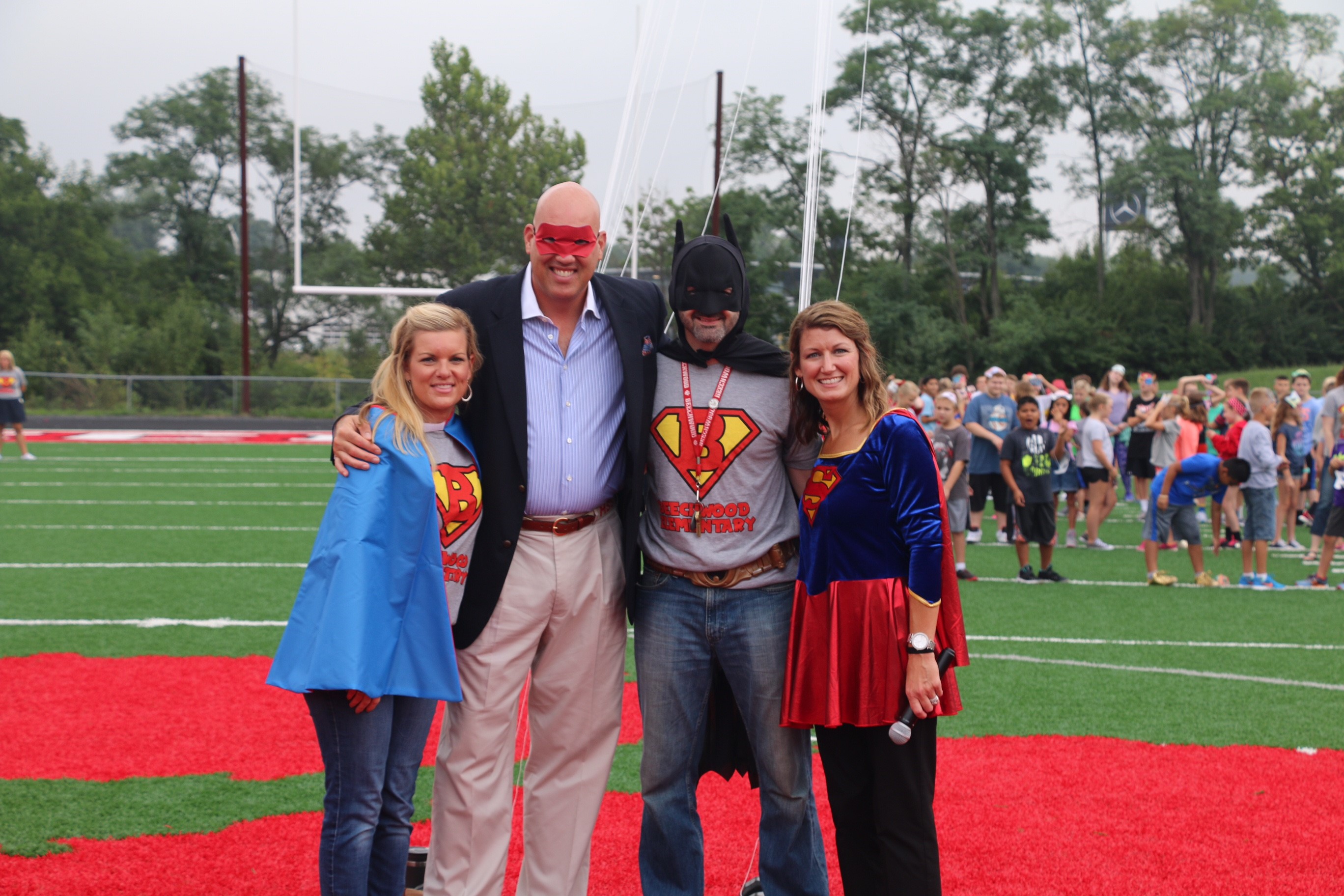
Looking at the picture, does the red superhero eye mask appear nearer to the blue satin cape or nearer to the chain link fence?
the blue satin cape

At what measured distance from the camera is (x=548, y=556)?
305 centimetres

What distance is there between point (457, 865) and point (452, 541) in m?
0.88

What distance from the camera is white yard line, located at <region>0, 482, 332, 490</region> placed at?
15289 millimetres

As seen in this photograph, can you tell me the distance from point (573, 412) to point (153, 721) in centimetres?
334

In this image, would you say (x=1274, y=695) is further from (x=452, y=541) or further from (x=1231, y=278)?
(x=1231, y=278)

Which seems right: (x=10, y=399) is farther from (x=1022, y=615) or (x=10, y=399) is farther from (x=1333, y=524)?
(x=1333, y=524)

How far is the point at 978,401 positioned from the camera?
37.4 feet

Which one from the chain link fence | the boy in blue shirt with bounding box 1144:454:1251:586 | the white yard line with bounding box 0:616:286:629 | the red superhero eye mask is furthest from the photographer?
the chain link fence

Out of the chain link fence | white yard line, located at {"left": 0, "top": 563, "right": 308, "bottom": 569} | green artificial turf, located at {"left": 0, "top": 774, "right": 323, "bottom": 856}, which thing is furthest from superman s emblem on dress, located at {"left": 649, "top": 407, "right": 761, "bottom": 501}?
the chain link fence

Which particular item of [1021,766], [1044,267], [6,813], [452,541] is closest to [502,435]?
[452,541]

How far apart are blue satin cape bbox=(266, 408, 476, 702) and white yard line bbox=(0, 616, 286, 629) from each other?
5008 millimetres

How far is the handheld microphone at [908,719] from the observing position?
267 centimetres

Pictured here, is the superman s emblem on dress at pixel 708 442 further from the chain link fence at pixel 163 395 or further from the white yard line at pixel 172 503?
the chain link fence at pixel 163 395

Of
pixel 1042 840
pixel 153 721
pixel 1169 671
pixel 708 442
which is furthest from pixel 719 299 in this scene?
pixel 1169 671
